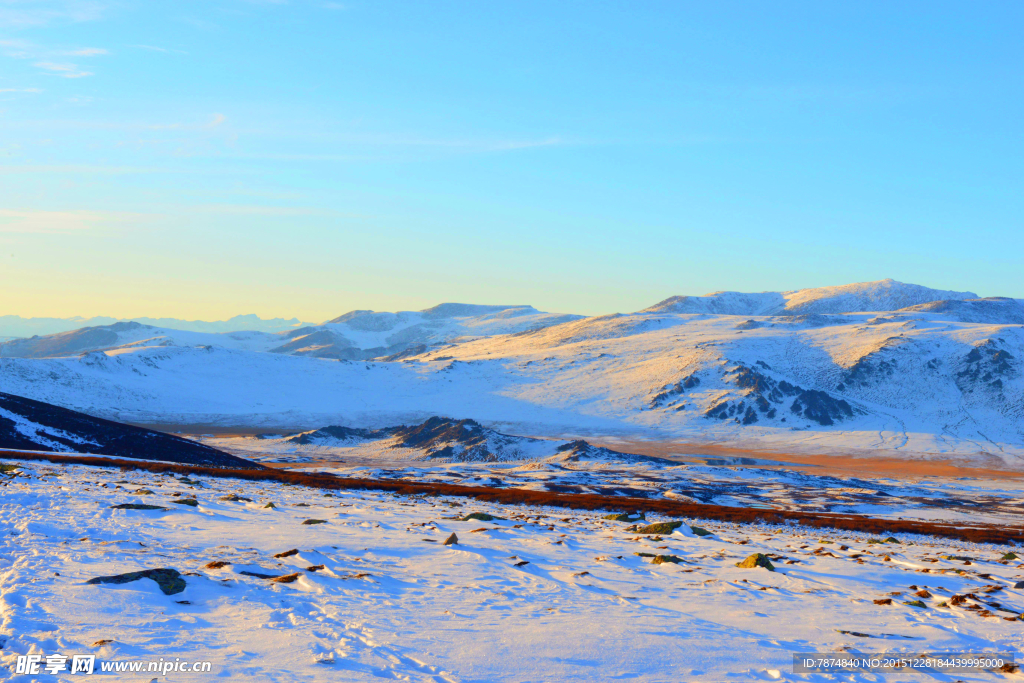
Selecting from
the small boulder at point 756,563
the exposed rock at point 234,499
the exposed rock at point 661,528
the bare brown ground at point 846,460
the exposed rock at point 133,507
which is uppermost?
the exposed rock at point 133,507

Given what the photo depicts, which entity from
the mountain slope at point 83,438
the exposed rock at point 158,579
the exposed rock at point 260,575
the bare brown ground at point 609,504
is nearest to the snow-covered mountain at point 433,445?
the mountain slope at point 83,438

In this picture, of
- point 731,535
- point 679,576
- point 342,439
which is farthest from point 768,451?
point 679,576

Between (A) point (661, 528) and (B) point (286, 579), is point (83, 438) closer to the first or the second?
(A) point (661, 528)

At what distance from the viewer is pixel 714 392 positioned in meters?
148

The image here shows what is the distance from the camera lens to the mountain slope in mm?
48312

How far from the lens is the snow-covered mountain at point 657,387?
131125 mm

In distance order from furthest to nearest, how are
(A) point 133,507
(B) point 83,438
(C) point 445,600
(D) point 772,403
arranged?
(D) point 772,403 < (B) point 83,438 < (A) point 133,507 < (C) point 445,600

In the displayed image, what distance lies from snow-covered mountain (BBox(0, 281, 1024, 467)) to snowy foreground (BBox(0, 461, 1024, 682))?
106737 mm

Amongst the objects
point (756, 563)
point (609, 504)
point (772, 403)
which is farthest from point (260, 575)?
point (772, 403)

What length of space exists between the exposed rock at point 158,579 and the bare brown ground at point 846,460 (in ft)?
269

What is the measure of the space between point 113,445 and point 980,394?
523 feet

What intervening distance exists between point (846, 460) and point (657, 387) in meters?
57.1

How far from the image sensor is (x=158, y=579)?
10875 mm

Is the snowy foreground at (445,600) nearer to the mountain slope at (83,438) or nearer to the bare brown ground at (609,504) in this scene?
the bare brown ground at (609,504)
